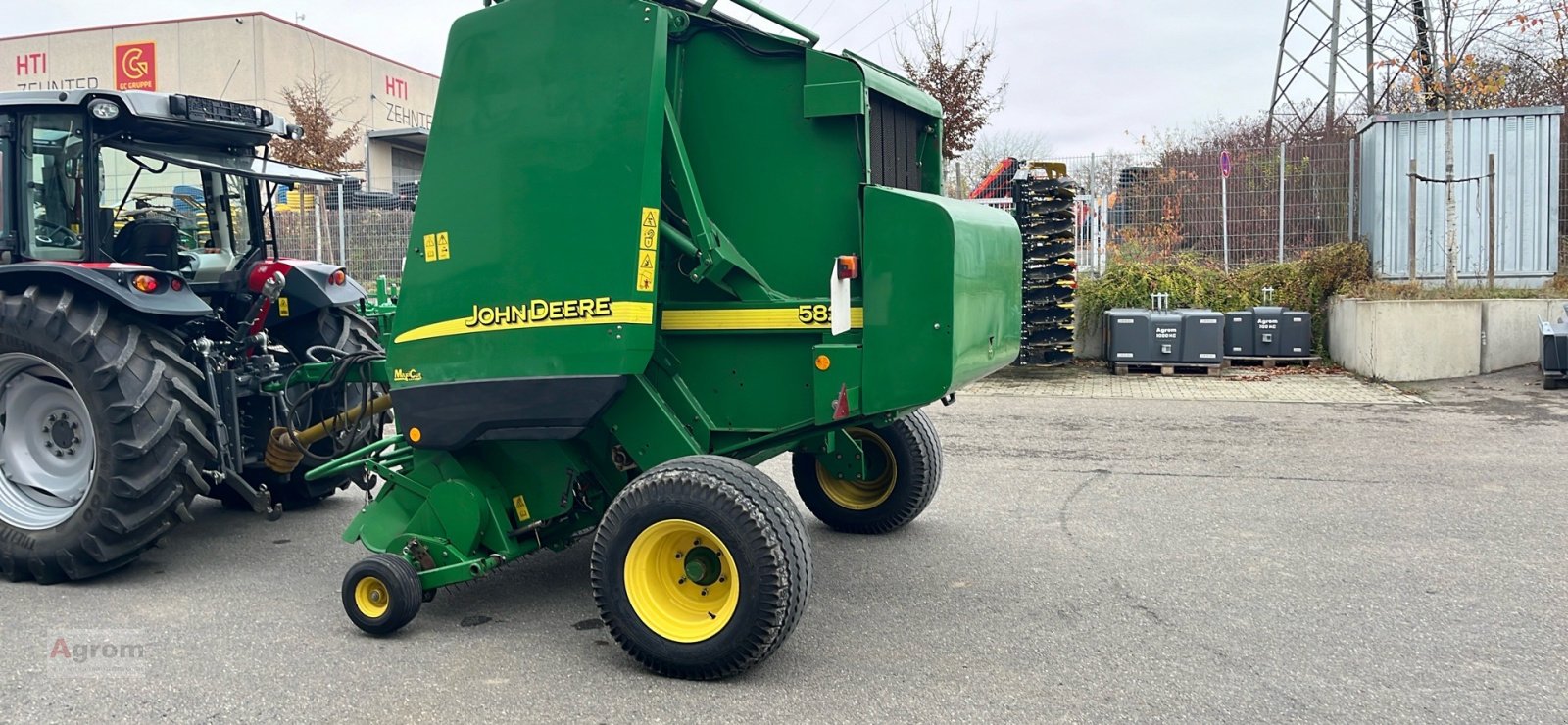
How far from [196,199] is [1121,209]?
1238 centimetres

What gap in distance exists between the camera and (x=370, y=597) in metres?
4.46

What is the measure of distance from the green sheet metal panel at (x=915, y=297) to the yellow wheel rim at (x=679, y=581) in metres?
0.81

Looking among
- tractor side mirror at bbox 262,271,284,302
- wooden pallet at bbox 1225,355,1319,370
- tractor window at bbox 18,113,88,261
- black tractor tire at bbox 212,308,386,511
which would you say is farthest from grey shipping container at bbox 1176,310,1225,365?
tractor window at bbox 18,113,88,261

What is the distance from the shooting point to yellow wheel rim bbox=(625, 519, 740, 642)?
13.2 feet

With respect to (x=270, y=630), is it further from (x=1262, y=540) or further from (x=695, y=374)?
(x=1262, y=540)

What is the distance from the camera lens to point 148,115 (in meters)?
5.61

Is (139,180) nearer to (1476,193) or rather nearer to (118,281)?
(118,281)

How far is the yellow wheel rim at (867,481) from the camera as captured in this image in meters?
5.95

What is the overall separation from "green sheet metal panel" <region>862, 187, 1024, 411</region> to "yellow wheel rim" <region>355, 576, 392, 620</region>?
1995 mm

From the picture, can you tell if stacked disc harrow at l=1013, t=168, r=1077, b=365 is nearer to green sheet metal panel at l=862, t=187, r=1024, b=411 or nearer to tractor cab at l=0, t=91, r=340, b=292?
tractor cab at l=0, t=91, r=340, b=292

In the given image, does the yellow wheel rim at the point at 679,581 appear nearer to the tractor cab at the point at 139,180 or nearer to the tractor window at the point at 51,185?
the tractor cab at the point at 139,180

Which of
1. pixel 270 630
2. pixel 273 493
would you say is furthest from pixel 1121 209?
pixel 270 630

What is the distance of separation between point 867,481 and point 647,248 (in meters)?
2.33

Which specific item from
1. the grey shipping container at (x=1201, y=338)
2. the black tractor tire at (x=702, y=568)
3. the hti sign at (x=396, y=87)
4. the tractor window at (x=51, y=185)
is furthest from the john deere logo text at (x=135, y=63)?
the black tractor tire at (x=702, y=568)
